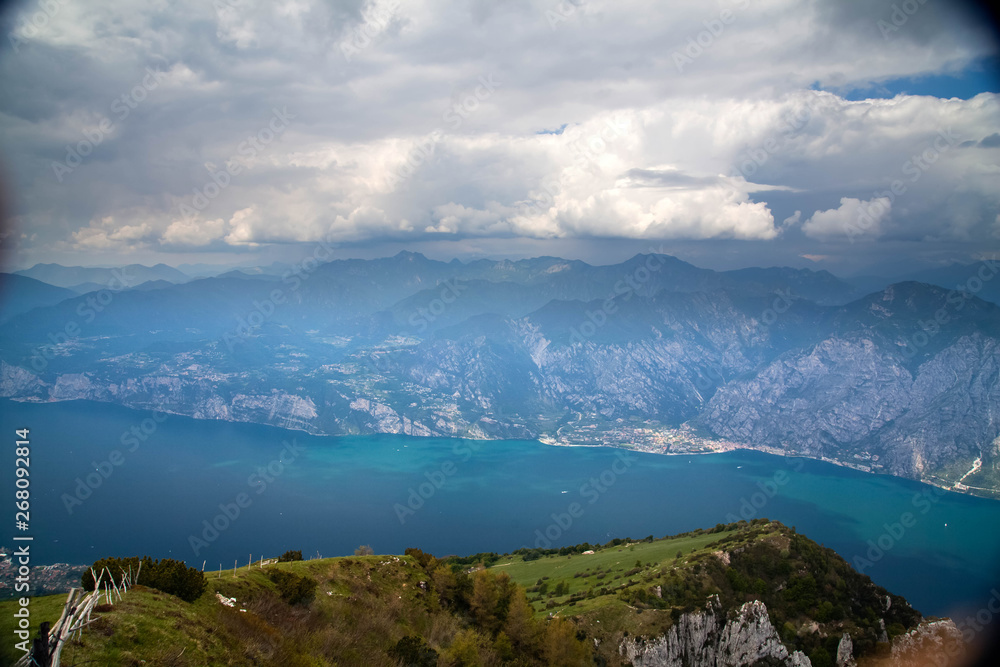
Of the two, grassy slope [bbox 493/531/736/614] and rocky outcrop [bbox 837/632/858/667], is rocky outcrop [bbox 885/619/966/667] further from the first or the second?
grassy slope [bbox 493/531/736/614]

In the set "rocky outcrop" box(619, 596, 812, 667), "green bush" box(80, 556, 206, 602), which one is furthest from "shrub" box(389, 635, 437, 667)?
"rocky outcrop" box(619, 596, 812, 667)

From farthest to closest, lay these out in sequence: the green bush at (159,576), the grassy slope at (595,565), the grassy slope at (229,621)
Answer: the grassy slope at (595,565), the green bush at (159,576), the grassy slope at (229,621)

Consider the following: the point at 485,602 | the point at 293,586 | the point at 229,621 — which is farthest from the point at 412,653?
the point at 485,602

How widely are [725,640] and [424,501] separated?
109662 millimetres

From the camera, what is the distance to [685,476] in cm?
17150

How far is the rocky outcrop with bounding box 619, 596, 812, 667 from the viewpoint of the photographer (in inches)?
1425

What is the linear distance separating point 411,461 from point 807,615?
149 meters

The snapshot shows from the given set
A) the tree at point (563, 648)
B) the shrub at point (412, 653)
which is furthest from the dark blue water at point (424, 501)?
the shrub at point (412, 653)

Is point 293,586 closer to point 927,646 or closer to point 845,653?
point 845,653

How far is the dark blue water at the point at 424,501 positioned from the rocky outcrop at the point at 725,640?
75.3m

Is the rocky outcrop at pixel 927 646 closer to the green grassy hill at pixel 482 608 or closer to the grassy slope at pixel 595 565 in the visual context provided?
the green grassy hill at pixel 482 608

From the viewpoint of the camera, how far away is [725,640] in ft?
124

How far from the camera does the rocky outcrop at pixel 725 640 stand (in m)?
36.2

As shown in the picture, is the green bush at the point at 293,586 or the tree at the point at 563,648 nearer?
the green bush at the point at 293,586
